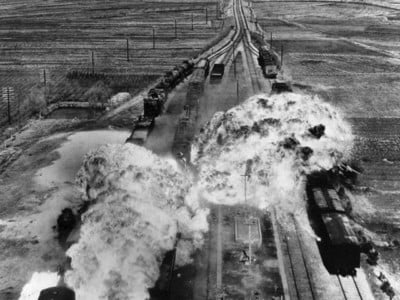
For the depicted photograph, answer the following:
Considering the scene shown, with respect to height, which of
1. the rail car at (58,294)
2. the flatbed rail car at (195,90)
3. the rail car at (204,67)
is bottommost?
the rail car at (58,294)

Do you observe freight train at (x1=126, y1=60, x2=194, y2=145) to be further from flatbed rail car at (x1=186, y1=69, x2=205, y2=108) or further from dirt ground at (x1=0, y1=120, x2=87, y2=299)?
dirt ground at (x1=0, y1=120, x2=87, y2=299)

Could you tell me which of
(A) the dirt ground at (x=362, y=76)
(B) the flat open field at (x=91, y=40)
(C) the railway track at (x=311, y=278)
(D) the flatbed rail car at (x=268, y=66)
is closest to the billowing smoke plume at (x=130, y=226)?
(C) the railway track at (x=311, y=278)

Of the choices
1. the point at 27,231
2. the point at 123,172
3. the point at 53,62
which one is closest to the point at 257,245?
the point at 123,172

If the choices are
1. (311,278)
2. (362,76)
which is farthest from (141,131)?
(362,76)

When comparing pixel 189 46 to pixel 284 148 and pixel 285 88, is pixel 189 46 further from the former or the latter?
pixel 284 148

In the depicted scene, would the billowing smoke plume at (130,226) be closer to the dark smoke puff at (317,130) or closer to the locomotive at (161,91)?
the dark smoke puff at (317,130)

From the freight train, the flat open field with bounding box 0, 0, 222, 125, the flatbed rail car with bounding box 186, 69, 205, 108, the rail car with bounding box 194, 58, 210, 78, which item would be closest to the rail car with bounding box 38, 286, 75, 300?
the freight train
